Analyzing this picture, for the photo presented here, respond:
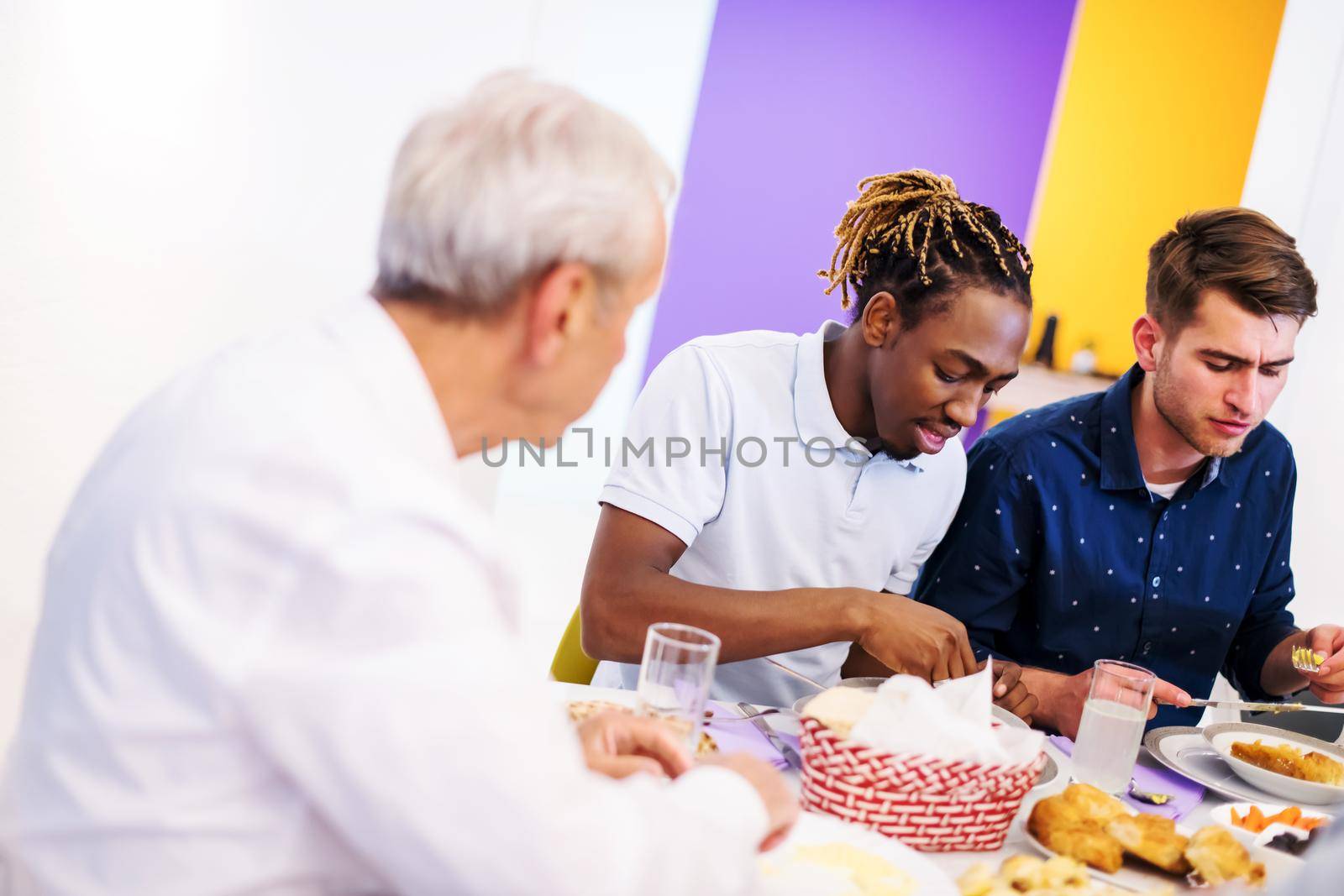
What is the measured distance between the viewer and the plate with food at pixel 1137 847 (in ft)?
3.75

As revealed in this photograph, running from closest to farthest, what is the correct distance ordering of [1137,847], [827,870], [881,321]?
[827,870], [1137,847], [881,321]

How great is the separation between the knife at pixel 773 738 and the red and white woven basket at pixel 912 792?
125mm

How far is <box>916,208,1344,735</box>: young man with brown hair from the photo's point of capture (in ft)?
6.76

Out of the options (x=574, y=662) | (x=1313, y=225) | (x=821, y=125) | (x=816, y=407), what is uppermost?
(x=821, y=125)

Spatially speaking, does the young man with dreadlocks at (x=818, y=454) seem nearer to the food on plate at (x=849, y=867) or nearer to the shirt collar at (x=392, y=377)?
the food on plate at (x=849, y=867)

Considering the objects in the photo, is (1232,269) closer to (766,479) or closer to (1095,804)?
(766,479)

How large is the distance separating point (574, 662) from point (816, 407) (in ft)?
1.98

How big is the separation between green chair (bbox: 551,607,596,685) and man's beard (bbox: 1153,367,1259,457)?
3.79 feet

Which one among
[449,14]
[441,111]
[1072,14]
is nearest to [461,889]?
[441,111]

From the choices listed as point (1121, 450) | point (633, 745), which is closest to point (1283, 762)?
point (1121, 450)

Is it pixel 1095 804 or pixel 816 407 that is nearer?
pixel 1095 804

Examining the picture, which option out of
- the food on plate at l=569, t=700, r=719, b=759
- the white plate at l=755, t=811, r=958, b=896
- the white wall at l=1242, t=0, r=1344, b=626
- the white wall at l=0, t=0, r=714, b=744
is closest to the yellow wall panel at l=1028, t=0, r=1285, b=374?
the white wall at l=1242, t=0, r=1344, b=626

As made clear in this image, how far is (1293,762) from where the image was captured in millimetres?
1571

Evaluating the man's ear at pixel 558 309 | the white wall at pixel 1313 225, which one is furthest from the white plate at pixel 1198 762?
the white wall at pixel 1313 225
